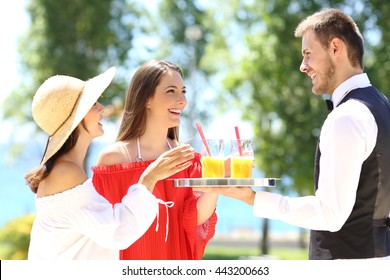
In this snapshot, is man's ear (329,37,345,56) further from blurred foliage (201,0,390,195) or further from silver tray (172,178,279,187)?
blurred foliage (201,0,390,195)

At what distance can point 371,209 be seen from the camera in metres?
3.61

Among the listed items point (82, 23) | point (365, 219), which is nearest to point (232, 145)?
point (365, 219)

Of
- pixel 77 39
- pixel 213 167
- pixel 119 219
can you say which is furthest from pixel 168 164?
→ pixel 77 39

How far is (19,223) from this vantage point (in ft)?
40.8

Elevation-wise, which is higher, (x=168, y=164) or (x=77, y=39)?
(x=77, y=39)

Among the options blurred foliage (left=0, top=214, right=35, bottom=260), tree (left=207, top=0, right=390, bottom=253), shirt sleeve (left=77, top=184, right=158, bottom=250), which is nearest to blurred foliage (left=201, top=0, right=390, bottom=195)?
tree (left=207, top=0, right=390, bottom=253)

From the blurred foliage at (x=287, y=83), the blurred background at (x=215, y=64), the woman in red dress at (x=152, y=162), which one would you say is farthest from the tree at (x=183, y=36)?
the woman in red dress at (x=152, y=162)

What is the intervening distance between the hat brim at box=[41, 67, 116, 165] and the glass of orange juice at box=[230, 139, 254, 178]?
747mm

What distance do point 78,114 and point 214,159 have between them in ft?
2.41

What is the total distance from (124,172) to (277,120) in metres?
14.1

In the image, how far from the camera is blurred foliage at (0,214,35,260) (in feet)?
39.9

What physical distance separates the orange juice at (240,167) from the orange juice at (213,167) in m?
0.05

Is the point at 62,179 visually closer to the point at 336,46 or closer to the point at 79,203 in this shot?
the point at 79,203

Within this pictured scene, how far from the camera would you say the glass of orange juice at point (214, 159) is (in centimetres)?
373
